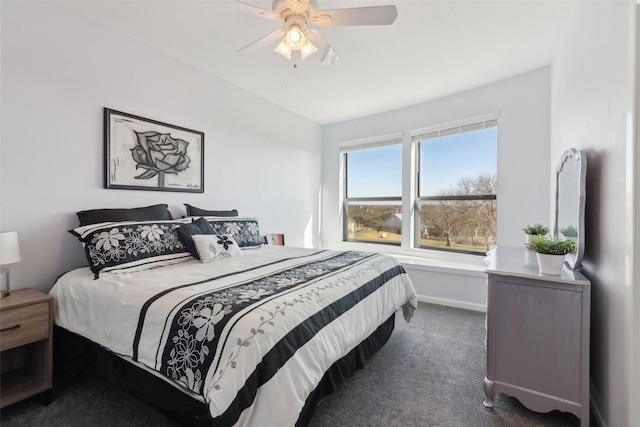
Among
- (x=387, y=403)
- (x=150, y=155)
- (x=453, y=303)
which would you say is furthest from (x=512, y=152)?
(x=150, y=155)

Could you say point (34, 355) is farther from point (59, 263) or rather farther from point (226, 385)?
point (226, 385)

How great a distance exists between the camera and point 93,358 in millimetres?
1711

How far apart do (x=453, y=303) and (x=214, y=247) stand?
9.24 feet

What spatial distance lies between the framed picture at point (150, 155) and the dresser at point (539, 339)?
2753 millimetres

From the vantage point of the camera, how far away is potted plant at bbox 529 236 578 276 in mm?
1518

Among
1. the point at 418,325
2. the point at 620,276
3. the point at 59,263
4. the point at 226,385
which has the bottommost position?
the point at 418,325

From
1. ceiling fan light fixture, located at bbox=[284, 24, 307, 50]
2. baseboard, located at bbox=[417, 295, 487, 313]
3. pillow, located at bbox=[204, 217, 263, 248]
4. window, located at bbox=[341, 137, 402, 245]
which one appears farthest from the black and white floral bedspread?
window, located at bbox=[341, 137, 402, 245]

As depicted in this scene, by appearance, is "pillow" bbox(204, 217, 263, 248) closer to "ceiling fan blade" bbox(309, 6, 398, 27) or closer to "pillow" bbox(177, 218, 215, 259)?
"pillow" bbox(177, 218, 215, 259)

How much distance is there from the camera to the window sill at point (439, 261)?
3326 mm

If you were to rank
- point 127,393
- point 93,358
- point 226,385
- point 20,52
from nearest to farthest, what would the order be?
point 226,385 < point 127,393 < point 93,358 < point 20,52

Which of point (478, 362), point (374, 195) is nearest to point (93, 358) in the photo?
point (478, 362)

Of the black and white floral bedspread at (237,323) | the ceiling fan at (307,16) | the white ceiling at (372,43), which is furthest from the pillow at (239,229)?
the ceiling fan at (307,16)

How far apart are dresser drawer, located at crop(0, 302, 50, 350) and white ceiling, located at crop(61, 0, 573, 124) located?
212 centimetres

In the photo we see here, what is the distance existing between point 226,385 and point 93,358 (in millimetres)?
1308
